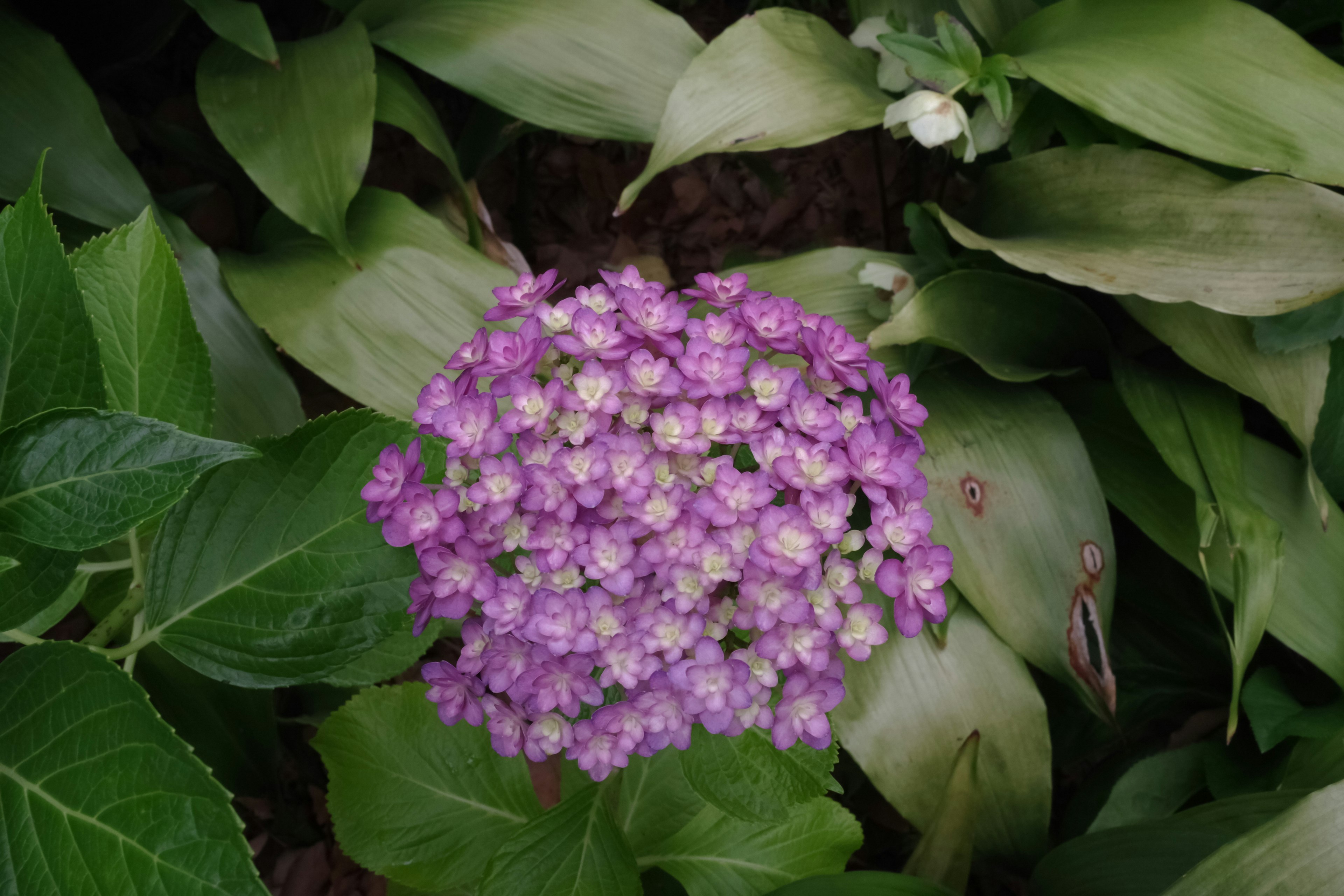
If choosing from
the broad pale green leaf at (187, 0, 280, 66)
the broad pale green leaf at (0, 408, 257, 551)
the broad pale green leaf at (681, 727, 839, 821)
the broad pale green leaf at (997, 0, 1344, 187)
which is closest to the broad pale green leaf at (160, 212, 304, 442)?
the broad pale green leaf at (187, 0, 280, 66)

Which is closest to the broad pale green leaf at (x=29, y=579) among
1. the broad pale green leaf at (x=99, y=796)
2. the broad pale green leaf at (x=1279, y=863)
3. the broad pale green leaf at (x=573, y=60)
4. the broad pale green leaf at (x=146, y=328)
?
the broad pale green leaf at (x=99, y=796)

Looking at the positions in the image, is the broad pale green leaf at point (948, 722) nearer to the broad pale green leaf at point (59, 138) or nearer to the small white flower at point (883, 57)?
Answer: the small white flower at point (883, 57)

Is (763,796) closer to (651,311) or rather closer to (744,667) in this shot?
(744,667)

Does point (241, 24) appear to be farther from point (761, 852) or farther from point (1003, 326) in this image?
point (761, 852)

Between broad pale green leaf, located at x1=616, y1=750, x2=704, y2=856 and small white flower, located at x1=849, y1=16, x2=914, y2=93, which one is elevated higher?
small white flower, located at x1=849, y1=16, x2=914, y2=93

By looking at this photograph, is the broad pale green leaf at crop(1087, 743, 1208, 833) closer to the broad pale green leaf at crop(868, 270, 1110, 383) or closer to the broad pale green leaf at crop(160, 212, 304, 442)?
the broad pale green leaf at crop(868, 270, 1110, 383)

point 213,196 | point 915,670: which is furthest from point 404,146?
point 915,670

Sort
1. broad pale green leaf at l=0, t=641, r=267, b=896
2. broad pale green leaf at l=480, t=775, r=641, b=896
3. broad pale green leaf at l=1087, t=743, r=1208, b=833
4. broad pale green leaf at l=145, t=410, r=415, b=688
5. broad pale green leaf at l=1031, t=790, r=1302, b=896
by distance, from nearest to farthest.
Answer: broad pale green leaf at l=0, t=641, r=267, b=896
broad pale green leaf at l=145, t=410, r=415, b=688
broad pale green leaf at l=480, t=775, r=641, b=896
broad pale green leaf at l=1031, t=790, r=1302, b=896
broad pale green leaf at l=1087, t=743, r=1208, b=833
